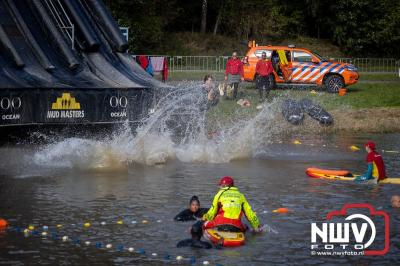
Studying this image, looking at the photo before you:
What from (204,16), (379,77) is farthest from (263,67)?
(204,16)

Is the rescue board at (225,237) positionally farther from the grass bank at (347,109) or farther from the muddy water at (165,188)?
the grass bank at (347,109)

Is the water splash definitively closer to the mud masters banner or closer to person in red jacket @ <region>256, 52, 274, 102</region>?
the mud masters banner

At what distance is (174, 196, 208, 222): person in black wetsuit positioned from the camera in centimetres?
1531

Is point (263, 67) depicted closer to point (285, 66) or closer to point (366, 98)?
point (285, 66)

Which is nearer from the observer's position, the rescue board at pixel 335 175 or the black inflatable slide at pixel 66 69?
the rescue board at pixel 335 175

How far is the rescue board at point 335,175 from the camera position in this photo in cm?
1983

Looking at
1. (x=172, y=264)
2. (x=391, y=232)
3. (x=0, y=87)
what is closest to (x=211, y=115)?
(x=0, y=87)

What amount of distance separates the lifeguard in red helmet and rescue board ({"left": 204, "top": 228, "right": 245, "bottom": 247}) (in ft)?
0.42

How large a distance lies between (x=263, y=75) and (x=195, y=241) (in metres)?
22.3

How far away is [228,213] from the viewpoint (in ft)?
46.8

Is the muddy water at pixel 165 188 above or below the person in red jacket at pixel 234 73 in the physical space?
below

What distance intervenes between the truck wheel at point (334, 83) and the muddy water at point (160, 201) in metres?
12.7

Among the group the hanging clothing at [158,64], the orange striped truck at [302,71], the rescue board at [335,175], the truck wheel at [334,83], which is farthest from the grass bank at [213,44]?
the rescue board at [335,175]

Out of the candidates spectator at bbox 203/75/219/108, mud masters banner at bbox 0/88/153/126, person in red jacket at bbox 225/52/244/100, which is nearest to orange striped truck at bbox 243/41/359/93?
person in red jacket at bbox 225/52/244/100
